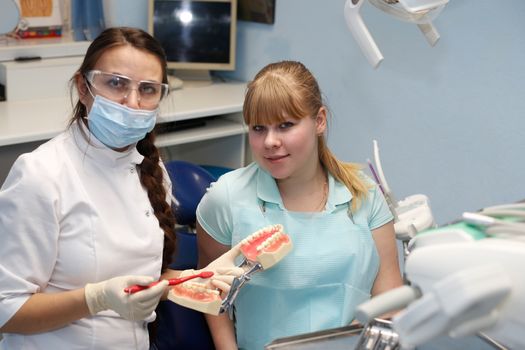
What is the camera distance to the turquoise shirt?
1605 millimetres

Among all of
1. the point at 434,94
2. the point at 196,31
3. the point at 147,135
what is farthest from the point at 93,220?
the point at 196,31

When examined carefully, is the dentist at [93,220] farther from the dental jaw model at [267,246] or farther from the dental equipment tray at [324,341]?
the dental equipment tray at [324,341]

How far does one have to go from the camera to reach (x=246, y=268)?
4.77ft

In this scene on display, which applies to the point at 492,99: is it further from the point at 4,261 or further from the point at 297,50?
the point at 4,261

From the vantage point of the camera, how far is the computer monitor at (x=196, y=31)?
3.16 meters

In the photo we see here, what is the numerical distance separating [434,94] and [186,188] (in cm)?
106

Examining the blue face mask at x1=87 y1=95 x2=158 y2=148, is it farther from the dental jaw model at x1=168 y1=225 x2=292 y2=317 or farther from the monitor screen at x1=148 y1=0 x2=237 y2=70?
the monitor screen at x1=148 y1=0 x2=237 y2=70

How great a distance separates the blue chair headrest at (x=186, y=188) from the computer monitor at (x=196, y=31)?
1.33 meters

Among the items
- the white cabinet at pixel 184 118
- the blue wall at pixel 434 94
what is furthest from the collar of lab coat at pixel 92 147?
the blue wall at pixel 434 94

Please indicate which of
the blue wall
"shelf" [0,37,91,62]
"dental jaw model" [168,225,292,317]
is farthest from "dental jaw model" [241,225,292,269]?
"shelf" [0,37,91,62]

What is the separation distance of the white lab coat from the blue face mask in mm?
27

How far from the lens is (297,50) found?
301cm

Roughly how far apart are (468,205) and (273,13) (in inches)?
46.9

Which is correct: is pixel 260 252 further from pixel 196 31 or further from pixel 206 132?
pixel 196 31
